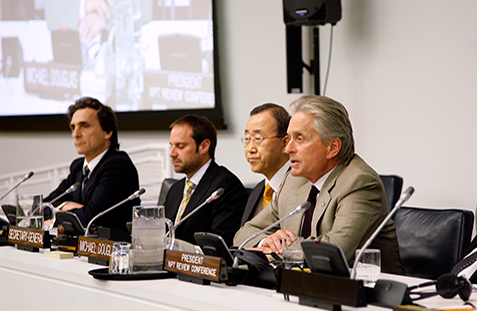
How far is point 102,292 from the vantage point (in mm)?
1826

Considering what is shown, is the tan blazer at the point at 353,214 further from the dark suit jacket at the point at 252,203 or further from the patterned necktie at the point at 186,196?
the patterned necktie at the point at 186,196

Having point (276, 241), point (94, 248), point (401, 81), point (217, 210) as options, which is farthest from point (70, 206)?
point (401, 81)

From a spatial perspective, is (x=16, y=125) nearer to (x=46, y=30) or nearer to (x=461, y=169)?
(x=46, y=30)

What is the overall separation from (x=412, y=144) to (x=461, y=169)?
1.12 feet

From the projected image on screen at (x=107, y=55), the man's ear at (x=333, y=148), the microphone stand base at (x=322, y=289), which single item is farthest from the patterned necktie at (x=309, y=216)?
the projected image on screen at (x=107, y=55)

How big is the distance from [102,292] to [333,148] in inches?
41.4

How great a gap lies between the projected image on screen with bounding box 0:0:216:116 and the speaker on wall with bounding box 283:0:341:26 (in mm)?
1083

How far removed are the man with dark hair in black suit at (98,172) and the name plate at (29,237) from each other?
2.52 ft

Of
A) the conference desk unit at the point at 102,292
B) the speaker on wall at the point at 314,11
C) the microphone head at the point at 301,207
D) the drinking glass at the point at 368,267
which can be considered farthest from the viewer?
the speaker on wall at the point at 314,11

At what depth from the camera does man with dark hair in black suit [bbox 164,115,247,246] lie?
3135mm

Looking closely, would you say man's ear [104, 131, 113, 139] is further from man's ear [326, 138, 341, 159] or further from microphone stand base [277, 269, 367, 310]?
microphone stand base [277, 269, 367, 310]

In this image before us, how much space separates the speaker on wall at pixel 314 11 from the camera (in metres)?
3.76

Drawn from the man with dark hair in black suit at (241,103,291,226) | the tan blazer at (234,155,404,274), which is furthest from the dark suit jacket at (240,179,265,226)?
the tan blazer at (234,155,404,274)

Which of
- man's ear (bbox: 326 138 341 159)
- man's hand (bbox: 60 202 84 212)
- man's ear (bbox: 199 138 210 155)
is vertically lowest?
man's hand (bbox: 60 202 84 212)
